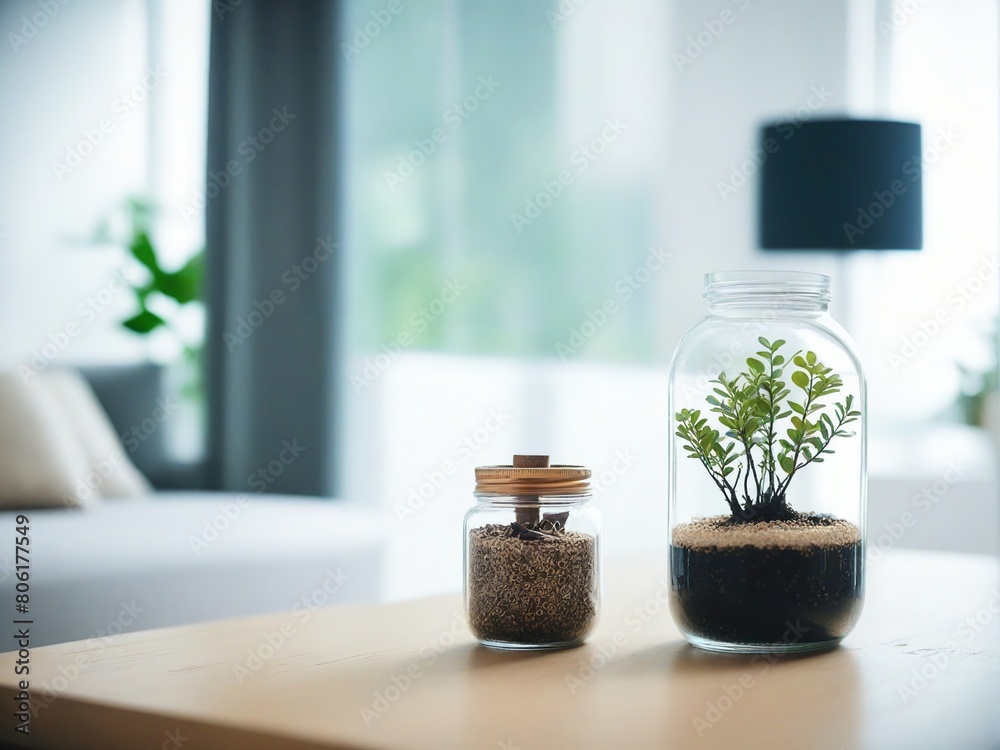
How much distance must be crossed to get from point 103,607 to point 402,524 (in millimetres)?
1531

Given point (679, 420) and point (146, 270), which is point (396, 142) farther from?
point (679, 420)

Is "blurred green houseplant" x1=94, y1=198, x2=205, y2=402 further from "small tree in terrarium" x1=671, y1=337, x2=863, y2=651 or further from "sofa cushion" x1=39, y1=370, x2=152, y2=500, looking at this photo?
"small tree in terrarium" x1=671, y1=337, x2=863, y2=651

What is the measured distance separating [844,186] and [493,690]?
168 cm

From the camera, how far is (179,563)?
2.10 m

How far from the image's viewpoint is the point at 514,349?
3373 millimetres

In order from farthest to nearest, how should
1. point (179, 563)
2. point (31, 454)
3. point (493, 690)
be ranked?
point (31, 454), point (179, 563), point (493, 690)

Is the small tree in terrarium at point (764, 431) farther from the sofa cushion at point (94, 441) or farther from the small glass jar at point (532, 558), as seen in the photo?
the sofa cushion at point (94, 441)

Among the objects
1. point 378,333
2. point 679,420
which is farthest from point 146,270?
point 679,420

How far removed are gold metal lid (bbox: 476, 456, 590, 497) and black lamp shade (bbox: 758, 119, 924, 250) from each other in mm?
1425

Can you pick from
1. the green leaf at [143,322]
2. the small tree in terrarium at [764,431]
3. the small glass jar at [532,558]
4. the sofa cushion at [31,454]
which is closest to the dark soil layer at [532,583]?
the small glass jar at [532,558]

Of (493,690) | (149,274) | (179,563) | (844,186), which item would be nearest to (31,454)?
Result: (179,563)

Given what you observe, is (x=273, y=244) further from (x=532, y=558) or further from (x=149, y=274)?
(x=532, y=558)

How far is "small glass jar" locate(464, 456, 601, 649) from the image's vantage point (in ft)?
3.01

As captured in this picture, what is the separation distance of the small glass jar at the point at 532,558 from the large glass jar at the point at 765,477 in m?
0.08
